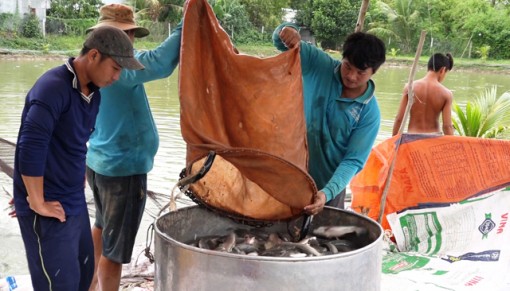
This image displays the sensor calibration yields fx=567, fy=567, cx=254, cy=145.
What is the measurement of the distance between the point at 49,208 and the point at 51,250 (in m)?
0.20

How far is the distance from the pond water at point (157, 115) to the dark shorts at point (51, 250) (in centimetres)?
148

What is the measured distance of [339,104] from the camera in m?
2.92

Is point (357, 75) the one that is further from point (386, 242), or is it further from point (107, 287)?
point (386, 242)

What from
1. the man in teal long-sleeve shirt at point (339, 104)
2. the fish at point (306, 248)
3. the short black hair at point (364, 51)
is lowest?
the fish at point (306, 248)

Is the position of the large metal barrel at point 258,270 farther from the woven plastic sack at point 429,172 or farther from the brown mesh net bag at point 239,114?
the woven plastic sack at point 429,172

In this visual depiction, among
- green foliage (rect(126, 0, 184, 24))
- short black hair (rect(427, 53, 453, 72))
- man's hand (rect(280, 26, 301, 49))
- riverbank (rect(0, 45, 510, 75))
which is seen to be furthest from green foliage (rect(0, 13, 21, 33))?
man's hand (rect(280, 26, 301, 49))

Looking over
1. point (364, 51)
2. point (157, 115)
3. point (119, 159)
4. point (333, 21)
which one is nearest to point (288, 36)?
point (364, 51)

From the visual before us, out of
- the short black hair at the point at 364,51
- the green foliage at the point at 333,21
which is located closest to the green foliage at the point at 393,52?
the green foliage at the point at 333,21

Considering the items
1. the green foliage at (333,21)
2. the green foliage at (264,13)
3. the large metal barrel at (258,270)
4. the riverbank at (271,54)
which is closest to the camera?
the large metal barrel at (258,270)

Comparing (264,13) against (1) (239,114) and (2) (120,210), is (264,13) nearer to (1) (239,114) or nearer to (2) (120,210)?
(2) (120,210)

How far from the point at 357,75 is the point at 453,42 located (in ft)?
72.7

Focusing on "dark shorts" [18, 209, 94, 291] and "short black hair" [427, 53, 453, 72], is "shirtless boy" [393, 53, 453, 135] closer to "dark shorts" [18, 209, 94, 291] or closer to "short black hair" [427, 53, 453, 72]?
"short black hair" [427, 53, 453, 72]

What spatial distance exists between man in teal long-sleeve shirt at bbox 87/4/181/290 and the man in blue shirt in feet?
1.15

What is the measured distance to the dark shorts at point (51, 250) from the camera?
2404 mm
